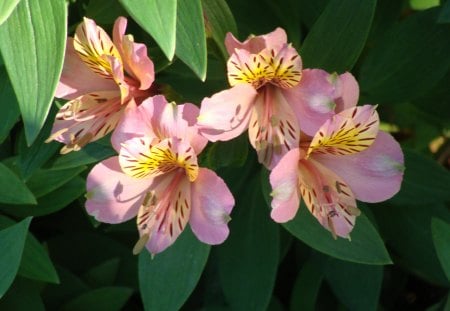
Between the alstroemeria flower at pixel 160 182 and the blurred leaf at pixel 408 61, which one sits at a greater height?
the alstroemeria flower at pixel 160 182

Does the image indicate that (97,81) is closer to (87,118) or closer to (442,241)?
(87,118)

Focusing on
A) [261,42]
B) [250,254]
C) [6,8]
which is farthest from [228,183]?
[6,8]

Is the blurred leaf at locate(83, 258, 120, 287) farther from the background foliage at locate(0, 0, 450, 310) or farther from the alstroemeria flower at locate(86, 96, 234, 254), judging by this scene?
the alstroemeria flower at locate(86, 96, 234, 254)

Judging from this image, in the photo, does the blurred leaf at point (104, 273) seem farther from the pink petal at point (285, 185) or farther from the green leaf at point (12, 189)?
the pink petal at point (285, 185)

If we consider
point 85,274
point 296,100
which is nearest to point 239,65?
point 296,100

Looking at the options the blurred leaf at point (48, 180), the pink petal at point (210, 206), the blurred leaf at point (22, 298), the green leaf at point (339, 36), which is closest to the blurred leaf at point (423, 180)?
the green leaf at point (339, 36)

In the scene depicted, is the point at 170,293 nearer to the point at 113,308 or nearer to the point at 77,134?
the point at 113,308
